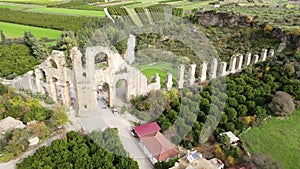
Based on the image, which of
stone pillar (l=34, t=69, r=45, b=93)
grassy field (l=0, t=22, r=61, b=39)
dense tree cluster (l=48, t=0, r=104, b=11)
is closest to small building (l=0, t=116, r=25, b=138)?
stone pillar (l=34, t=69, r=45, b=93)

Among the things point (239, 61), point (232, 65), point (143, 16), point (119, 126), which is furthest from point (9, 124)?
point (143, 16)

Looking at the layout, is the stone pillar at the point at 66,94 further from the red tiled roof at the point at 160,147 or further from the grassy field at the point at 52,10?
the grassy field at the point at 52,10

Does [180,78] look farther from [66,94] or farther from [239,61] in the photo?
[66,94]

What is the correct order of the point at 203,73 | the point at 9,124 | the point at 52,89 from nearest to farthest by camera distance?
the point at 9,124
the point at 52,89
the point at 203,73

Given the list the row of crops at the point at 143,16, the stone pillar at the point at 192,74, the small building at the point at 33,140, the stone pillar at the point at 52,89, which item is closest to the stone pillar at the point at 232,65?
the stone pillar at the point at 192,74

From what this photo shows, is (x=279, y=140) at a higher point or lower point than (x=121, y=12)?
lower
